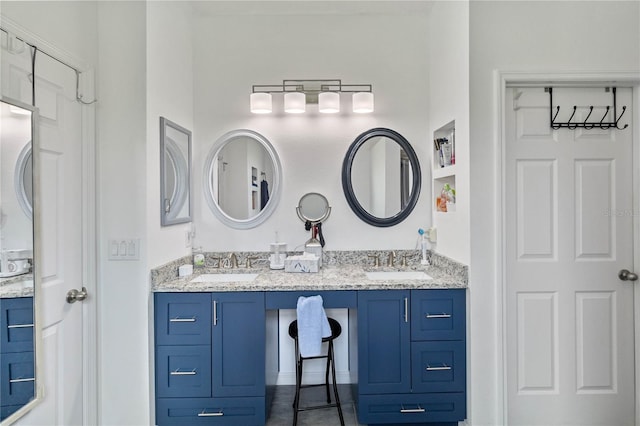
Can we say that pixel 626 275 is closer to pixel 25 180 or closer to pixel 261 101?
pixel 261 101

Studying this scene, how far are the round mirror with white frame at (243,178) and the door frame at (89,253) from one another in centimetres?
81

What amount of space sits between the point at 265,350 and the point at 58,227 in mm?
1250

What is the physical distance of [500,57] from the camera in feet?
6.36

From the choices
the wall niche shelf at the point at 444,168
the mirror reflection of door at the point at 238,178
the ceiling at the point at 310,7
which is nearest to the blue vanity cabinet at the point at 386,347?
the wall niche shelf at the point at 444,168

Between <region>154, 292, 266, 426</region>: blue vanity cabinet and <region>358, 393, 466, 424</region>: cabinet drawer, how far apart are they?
624 mm

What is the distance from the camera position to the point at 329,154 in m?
2.61

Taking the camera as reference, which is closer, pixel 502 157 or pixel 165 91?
pixel 502 157

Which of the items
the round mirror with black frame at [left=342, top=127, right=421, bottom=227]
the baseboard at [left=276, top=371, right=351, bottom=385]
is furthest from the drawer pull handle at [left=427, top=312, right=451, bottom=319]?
the baseboard at [left=276, top=371, right=351, bottom=385]

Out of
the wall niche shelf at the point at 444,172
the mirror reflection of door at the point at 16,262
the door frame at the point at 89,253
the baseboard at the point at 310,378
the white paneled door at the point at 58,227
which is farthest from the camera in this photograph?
the baseboard at the point at 310,378

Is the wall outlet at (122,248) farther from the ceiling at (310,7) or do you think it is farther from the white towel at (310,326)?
the ceiling at (310,7)

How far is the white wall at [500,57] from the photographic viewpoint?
1933 millimetres

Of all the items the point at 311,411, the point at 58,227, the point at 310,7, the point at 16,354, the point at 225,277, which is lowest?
the point at 311,411

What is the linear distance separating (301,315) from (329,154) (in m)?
1.25

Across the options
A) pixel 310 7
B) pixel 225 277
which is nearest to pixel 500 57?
pixel 310 7
